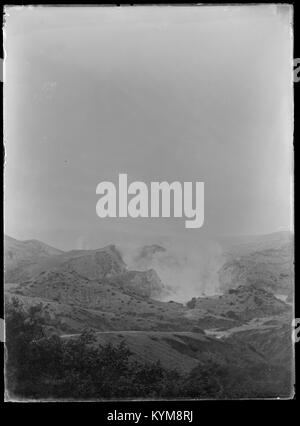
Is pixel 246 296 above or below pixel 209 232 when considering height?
below

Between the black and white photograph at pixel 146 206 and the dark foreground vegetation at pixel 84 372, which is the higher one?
the black and white photograph at pixel 146 206

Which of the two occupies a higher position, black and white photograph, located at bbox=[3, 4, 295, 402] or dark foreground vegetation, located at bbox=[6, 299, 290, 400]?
black and white photograph, located at bbox=[3, 4, 295, 402]

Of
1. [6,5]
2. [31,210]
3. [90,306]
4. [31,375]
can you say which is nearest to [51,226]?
[31,210]

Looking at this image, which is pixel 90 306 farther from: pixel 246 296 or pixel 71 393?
pixel 246 296

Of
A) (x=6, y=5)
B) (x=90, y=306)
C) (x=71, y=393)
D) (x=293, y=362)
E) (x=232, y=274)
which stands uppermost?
(x=6, y=5)

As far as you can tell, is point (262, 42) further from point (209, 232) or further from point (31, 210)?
point (31, 210)

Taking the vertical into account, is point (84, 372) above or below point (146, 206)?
below
